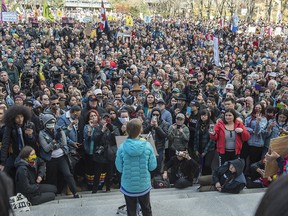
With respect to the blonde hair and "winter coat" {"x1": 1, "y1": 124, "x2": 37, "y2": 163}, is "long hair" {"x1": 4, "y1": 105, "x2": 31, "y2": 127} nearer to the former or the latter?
"winter coat" {"x1": 1, "y1": 124, "x2": 37, "y2": 163}

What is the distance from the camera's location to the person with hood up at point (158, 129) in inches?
258

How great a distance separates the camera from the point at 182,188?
6105mm

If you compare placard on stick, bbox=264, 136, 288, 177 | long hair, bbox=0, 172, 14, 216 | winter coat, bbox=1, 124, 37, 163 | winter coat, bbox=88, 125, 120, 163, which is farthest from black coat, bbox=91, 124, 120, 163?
long hair, bbox=0, 172, 14, 216

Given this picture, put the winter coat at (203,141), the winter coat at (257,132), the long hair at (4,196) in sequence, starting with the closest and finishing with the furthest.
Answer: the long hair at (4,196) → the winter coat at (257,132) → the winter coat at (203,141)

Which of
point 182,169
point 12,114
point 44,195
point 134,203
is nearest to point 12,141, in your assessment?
point 12,114

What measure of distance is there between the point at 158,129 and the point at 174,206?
1.89m

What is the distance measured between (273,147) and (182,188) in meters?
1.95

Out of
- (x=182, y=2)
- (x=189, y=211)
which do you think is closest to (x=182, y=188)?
(x=189, y=211)

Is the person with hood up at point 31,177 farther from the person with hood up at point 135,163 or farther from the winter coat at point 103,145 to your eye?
the person with hood up at point 135,163

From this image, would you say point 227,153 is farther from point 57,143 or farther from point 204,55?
point 204,55

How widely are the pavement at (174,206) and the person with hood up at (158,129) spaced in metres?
1.36

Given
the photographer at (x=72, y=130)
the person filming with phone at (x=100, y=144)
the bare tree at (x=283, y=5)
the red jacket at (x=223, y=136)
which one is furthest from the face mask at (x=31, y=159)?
the bare tree at (x=283, y=5)

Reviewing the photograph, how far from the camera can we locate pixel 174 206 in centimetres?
495

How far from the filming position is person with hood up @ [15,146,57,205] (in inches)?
195
